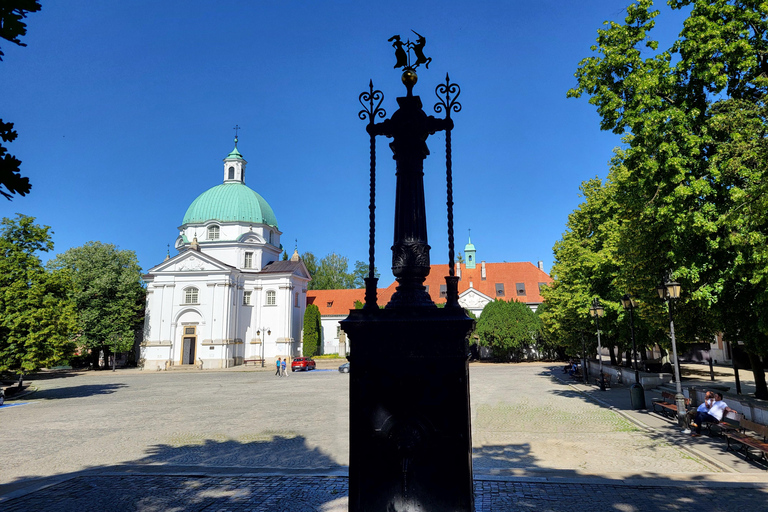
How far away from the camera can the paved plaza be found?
7312mm

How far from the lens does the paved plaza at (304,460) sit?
7312mm

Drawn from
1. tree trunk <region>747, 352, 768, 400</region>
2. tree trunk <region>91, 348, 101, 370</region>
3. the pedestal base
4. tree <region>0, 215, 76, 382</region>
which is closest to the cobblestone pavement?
the pedestal base

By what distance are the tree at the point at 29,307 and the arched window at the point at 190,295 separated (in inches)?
955

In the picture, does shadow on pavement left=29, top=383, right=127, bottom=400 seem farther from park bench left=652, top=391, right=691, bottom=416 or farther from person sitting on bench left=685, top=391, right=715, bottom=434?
person sitting on bench left=685, top=391, right=715, bottom=434

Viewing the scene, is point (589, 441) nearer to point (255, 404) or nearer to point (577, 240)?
point (255, 404)

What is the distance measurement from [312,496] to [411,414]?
3.47m

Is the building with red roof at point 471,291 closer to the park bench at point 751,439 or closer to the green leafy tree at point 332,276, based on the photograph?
the green leafy tree at point 332,276

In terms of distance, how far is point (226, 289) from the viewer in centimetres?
4766

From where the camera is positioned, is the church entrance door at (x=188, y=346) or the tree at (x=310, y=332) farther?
the tree at (x=310, y=332)

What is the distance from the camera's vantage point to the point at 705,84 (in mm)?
13328

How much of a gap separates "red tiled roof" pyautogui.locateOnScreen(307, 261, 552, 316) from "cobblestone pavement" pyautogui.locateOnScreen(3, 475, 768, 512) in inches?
2004

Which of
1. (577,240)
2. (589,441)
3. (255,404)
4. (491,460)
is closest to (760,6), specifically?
(589,441)

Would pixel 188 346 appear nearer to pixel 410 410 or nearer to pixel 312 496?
pixel 312 496

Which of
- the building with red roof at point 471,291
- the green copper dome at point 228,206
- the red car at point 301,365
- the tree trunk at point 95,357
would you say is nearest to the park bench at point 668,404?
the red car at point 301,365
